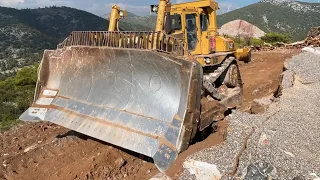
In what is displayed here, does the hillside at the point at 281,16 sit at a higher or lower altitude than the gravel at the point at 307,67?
higher

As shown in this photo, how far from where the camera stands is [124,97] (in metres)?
5.57

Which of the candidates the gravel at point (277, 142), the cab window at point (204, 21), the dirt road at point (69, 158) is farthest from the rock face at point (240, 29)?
the dirt road at point (69, 158)

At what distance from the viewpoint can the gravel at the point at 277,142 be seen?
14.6ft

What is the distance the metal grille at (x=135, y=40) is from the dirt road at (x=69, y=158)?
1532 mm

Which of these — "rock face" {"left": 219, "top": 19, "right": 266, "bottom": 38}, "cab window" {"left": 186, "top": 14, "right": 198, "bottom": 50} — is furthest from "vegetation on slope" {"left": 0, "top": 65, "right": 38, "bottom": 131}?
"rock face" {"left": 219, "top": 19, "right": 266, "bottom": 38}

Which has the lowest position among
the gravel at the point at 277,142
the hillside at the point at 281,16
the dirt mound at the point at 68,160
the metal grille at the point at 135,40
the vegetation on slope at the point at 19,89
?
the vegetation on slope at the point at 19,89

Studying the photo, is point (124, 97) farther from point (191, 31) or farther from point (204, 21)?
point (204, 21)

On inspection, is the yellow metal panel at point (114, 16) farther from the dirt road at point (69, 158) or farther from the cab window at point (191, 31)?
the dirt road at point (69, 158)

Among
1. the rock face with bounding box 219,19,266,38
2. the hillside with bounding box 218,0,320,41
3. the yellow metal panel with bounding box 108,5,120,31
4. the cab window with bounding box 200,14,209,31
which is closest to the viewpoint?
the yellow metal panel with bounding box 108,5,120,31

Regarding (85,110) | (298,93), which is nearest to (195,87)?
(85,110)

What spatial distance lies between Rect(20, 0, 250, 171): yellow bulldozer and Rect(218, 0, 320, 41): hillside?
241ft

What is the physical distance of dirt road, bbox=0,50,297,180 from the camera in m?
5.06

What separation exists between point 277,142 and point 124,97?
2517mm

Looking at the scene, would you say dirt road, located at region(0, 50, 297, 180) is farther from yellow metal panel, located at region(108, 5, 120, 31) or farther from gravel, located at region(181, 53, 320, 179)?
yellow metal panel, located at region(108, 5, 120, 31)
